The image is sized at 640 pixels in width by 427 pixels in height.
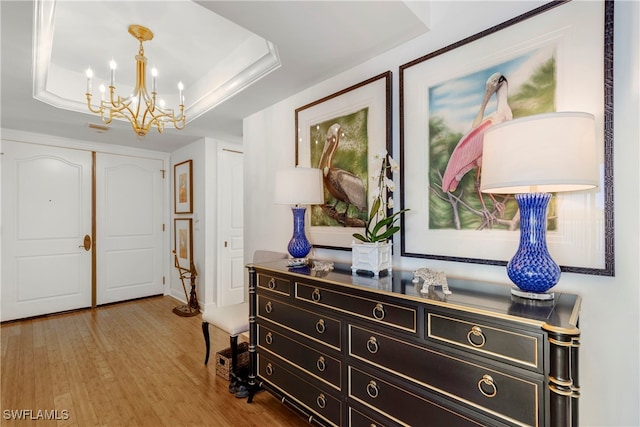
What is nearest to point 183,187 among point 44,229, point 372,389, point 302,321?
point 44,229

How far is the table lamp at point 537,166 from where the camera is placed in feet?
3.30

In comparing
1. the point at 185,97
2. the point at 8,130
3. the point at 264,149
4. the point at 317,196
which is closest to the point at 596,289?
the point at 317,196

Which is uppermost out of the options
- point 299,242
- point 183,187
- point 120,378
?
point 183,187

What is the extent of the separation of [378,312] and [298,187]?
1.01 meters

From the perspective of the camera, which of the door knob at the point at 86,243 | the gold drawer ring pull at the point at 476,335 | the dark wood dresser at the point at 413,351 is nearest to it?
the dark wood dresser at the point at 413,351

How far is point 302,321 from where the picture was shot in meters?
1.81

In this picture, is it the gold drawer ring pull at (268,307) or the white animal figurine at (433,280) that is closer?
the white animal figurine at (433,280)

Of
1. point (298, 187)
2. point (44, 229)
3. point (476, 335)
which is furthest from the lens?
point (44, 229)

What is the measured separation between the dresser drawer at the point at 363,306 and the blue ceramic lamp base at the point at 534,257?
43 cm

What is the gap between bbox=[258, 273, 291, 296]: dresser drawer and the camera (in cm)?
190

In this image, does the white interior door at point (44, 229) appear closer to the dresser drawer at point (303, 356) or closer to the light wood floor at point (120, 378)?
the light wood floor at point (120, 378)

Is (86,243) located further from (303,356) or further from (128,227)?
(303,356)

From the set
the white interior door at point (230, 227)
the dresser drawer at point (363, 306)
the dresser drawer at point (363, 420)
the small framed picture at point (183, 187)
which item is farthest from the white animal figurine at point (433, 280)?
the small framed picture at point (183, 187)

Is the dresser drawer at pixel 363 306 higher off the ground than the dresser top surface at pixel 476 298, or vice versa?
the dresser top surface at pixel 476 298
